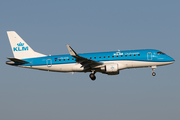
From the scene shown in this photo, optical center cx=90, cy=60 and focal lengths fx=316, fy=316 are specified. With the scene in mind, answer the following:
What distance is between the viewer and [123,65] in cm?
5100

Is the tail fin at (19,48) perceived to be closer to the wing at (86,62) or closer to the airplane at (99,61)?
the airplane at (99,61)

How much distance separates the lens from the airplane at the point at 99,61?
50.9 metres

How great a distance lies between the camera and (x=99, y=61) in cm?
5178

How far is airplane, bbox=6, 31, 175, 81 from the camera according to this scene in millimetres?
50906

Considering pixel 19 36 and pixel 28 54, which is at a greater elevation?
pixel 19 36

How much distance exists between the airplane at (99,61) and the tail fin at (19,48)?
1.07 m

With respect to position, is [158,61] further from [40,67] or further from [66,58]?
[40,67]

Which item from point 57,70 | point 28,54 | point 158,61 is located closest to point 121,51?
point 158,61

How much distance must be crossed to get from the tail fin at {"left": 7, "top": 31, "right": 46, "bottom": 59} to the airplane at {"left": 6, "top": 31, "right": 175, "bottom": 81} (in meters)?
1.07

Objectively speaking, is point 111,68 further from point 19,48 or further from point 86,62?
point 19,48

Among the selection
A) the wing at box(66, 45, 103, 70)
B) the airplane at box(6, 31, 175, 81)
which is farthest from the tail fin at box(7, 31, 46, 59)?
the wing at box(66, 45, 103, 70)

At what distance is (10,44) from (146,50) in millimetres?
24314

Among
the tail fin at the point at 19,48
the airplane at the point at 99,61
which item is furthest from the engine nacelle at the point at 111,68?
the tail fin at the point at 19,48

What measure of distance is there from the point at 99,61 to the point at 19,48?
15.3 m
